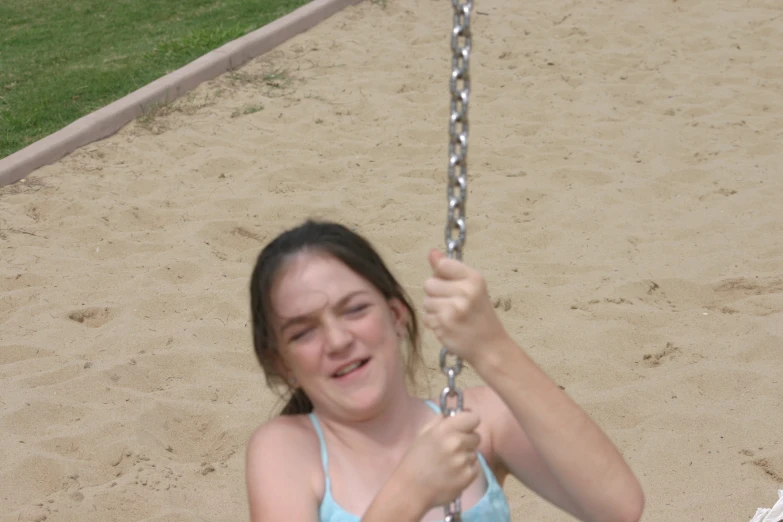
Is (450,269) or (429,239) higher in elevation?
(450,269)

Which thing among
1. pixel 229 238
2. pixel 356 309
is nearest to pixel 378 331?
pixel 356 309

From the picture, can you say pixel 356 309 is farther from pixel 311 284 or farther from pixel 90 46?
pixel 90 46

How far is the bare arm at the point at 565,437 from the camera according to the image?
1.63 meters

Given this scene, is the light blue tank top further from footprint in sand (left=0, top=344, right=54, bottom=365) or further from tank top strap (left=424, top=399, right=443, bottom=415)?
A: footprint in sand (left=0, top=344, right=54, bottom=365)

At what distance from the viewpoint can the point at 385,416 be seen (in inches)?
78.2

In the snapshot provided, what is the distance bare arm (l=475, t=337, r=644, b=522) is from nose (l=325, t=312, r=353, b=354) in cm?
30

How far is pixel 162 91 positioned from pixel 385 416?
4.41 meters

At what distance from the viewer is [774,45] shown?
6750 millimetres

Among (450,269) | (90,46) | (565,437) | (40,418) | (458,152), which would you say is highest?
(458,152)

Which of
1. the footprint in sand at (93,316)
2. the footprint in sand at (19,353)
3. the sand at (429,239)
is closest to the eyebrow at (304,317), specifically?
the sand at (429,239)

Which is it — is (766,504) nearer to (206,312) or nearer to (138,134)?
(206,312)

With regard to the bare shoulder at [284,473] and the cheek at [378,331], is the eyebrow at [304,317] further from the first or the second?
the bare shoulder at [284,473]

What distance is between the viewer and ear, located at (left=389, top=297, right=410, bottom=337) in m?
2.03

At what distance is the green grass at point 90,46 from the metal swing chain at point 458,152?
445cm
